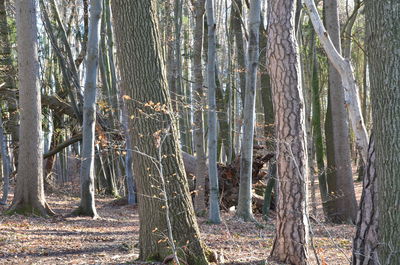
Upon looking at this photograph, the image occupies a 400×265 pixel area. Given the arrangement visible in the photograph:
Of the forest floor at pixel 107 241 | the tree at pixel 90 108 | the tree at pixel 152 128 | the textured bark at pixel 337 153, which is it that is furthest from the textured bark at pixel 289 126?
the textured bark at pixel 337 153

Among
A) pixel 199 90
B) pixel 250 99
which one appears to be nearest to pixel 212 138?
pixel 250 99

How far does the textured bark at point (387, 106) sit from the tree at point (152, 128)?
232 centimetres

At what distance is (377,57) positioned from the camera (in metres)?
3.79

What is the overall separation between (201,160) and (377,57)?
7962mm

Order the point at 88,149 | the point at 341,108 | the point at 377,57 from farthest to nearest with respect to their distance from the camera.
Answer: the point at 341,108
the point at 88,149
the point at 377,57

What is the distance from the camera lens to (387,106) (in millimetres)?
3777

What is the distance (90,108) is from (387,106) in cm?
830

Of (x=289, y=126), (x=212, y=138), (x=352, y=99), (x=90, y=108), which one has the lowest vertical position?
(x=289, y=126)

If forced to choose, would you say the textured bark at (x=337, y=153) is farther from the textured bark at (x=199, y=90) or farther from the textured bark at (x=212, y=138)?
the textured bark at (x=212, y=138)

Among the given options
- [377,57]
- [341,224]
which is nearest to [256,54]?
[341,224]

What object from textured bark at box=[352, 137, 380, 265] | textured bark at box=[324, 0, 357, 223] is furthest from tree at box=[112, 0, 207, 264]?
textured bark at box=[324, 0, 357, 223]

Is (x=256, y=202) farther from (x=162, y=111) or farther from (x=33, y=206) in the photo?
(x=162, y=111)

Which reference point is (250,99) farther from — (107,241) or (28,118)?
(28,118)

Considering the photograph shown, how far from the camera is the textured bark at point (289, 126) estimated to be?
652 centimetres
